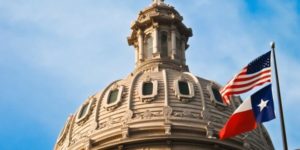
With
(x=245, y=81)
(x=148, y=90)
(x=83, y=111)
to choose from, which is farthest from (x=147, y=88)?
(x=245, y=81)

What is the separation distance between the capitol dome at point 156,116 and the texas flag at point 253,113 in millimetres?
22476

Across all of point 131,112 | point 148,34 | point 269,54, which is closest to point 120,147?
point 131,112

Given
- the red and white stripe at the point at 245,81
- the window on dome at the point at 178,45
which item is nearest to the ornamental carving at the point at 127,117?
the window on dome at the point at 178,45

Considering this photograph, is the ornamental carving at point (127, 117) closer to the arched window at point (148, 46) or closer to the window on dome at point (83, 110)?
the window on dome at point (83, 110)

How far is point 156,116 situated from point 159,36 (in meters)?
13.8

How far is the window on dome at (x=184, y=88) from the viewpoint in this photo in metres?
57.4

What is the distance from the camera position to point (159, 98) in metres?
56.6

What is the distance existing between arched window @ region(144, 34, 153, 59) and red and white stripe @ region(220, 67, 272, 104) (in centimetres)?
3442

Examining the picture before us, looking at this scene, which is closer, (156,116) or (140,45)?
(156,116)

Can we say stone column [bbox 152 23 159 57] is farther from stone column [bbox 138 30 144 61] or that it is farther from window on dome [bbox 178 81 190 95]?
window on dome [bbox 178 81 190 95]

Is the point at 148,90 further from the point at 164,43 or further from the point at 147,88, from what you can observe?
the point at 164,43

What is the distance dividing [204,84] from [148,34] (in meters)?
9.54

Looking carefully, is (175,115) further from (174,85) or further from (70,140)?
(70,140)

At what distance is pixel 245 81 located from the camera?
103 ft
